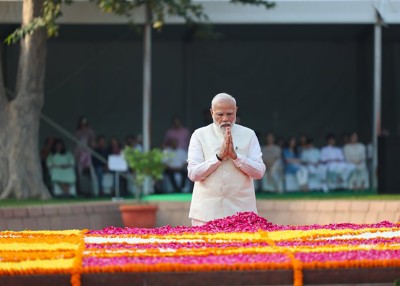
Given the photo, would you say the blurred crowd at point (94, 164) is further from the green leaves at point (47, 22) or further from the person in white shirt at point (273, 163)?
the green leaves at point (47, 22)

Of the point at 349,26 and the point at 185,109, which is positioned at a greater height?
the point at 349,26

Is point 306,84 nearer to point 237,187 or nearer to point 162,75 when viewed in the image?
point 162,75

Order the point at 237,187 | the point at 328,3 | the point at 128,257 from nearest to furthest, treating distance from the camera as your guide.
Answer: the point at 128,257 → the point at 237,187 → the point at 328,3

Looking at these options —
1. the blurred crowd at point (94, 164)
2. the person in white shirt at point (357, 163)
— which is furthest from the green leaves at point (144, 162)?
the person in white shirt at point (357, 163)

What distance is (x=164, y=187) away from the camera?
81.6ft

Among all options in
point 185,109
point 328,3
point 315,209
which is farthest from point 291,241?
point 185,109

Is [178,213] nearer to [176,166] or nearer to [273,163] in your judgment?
[176,166]

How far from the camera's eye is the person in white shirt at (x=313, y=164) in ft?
82.2

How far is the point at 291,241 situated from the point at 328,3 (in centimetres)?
1640

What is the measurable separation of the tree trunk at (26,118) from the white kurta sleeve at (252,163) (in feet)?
41.3

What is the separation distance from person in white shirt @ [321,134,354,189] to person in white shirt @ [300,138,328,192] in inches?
4.2

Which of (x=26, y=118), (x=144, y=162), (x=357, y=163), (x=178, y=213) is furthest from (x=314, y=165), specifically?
(x=178, y=213)

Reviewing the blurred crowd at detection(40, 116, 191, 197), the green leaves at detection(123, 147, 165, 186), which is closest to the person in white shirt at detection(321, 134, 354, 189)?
the blurred crowd at detection(40, 116, 191, 197)

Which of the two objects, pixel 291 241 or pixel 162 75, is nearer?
pixel 291 241
